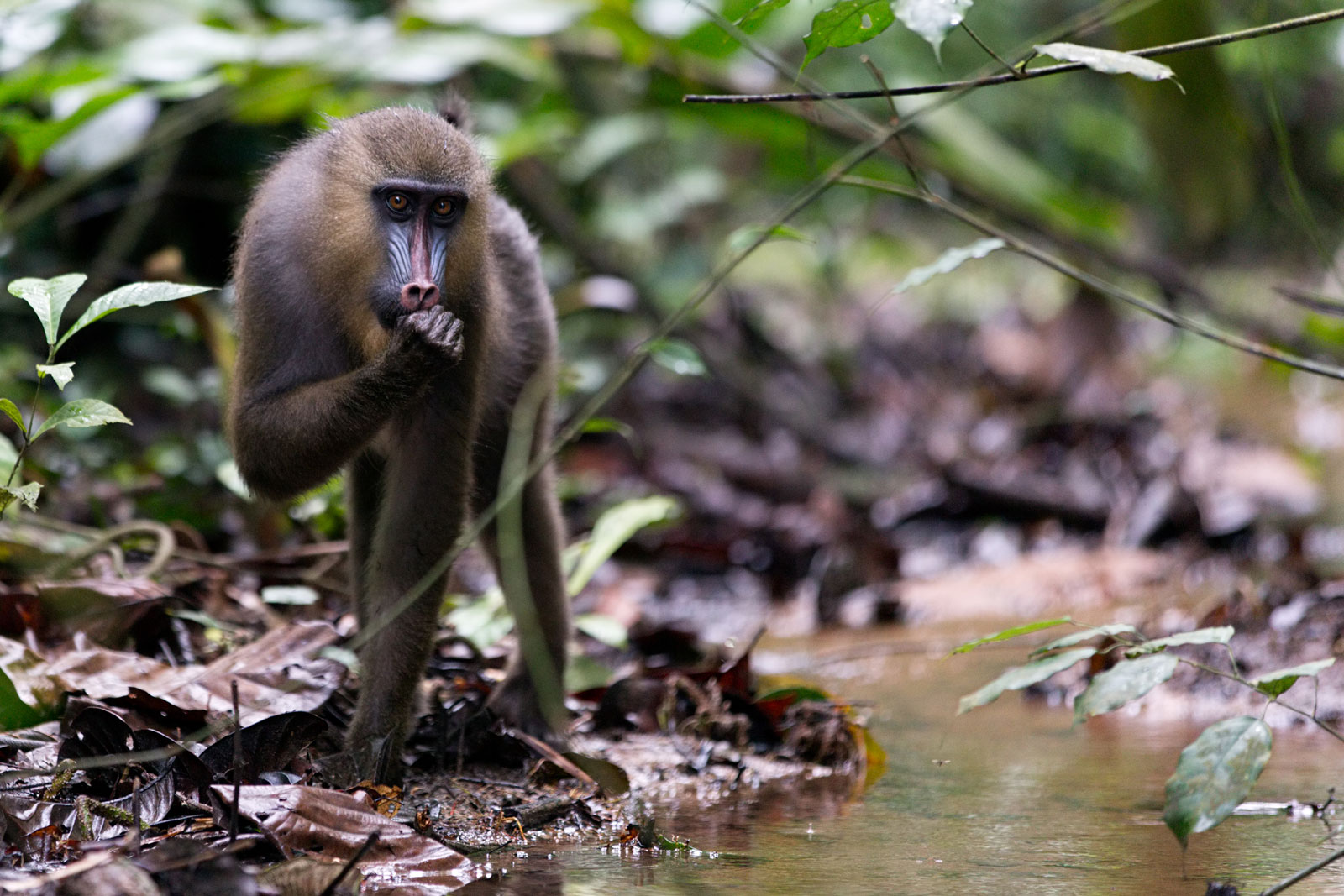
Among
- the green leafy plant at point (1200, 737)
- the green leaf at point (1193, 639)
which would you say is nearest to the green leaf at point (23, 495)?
the green leafy plant at point (1200, 737)

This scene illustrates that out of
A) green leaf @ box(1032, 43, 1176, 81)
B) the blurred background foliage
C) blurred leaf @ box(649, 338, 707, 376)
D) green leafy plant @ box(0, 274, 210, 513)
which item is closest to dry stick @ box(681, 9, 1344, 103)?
green leaf @ box(1032, 43, 1176, 81)

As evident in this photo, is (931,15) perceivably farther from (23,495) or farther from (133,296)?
(23,495)

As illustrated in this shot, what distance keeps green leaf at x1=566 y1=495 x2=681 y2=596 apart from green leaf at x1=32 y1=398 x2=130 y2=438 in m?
2.18

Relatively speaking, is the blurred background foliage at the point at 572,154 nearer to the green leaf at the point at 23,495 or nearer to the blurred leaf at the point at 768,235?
the blurred leaf at the point at 768,235

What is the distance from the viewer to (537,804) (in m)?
3.47

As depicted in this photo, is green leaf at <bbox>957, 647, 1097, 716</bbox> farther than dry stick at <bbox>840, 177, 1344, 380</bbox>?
No

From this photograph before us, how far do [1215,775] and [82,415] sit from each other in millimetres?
2461

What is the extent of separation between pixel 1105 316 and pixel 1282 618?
674cm

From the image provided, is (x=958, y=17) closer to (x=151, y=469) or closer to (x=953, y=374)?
(x=151, y=469)

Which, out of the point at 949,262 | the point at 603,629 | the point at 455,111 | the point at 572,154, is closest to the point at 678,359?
the point at 949,262

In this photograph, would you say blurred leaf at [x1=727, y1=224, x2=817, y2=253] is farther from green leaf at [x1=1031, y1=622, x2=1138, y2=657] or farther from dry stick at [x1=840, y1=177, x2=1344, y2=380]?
green leaf at [x1=1031, y1=622, x2=1138, y2=657]

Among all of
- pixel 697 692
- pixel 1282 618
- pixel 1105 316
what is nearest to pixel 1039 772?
pixel 697 692

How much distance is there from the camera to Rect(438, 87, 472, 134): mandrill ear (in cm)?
461

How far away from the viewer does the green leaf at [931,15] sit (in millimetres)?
2697
